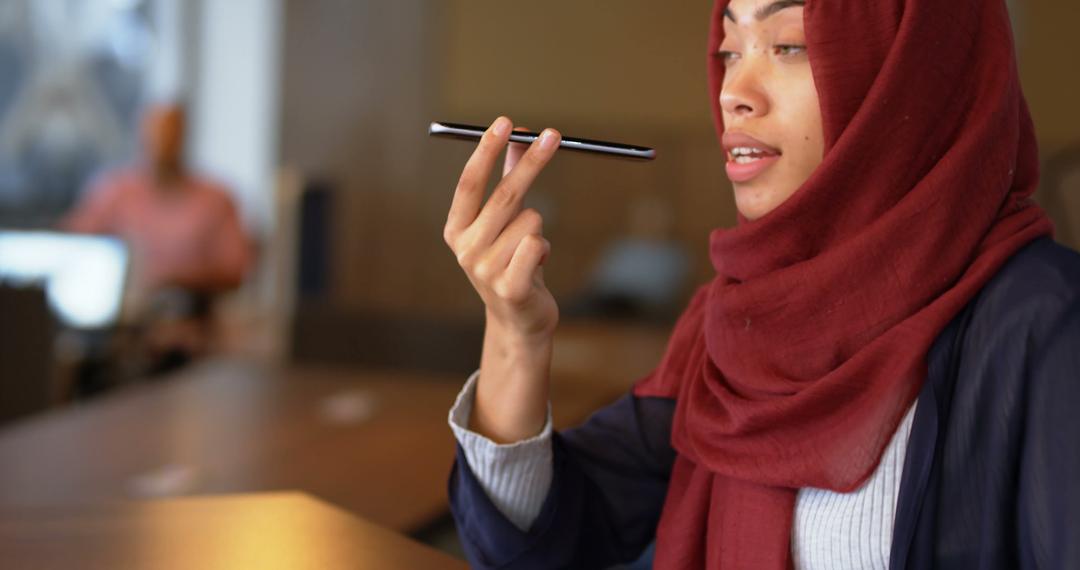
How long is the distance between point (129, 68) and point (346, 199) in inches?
60.2

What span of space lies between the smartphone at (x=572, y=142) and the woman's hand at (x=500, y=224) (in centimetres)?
2

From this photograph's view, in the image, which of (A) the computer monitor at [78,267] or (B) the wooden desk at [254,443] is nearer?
(B) the wooden desk at [254,443]

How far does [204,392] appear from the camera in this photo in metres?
2.54

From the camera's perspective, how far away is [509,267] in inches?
37.6

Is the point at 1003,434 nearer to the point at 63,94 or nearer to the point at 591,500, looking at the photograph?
the point at 591,500

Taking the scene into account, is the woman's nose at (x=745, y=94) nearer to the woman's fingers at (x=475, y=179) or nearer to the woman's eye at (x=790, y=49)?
the woman's eye at (x=790, y=49)

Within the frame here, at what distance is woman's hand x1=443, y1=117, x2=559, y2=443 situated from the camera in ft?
3.12

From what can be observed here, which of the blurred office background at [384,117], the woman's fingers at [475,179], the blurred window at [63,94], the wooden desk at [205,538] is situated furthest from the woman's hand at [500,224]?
the blurred window at [63,94]

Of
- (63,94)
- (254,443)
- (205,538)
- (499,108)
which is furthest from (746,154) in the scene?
(63,94)

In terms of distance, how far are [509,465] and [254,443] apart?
3.67 ft

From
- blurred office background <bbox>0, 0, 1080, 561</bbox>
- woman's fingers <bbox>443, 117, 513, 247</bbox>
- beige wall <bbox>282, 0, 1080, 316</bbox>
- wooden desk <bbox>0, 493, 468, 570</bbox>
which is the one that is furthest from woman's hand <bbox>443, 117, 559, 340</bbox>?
beige wall <bbox>282, 0, 1080, 316</bbox>

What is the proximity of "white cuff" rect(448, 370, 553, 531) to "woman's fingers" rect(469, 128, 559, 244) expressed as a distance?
0.19m

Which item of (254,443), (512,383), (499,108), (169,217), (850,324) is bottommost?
(169,217)

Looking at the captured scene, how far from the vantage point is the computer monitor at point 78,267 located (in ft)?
10.1
